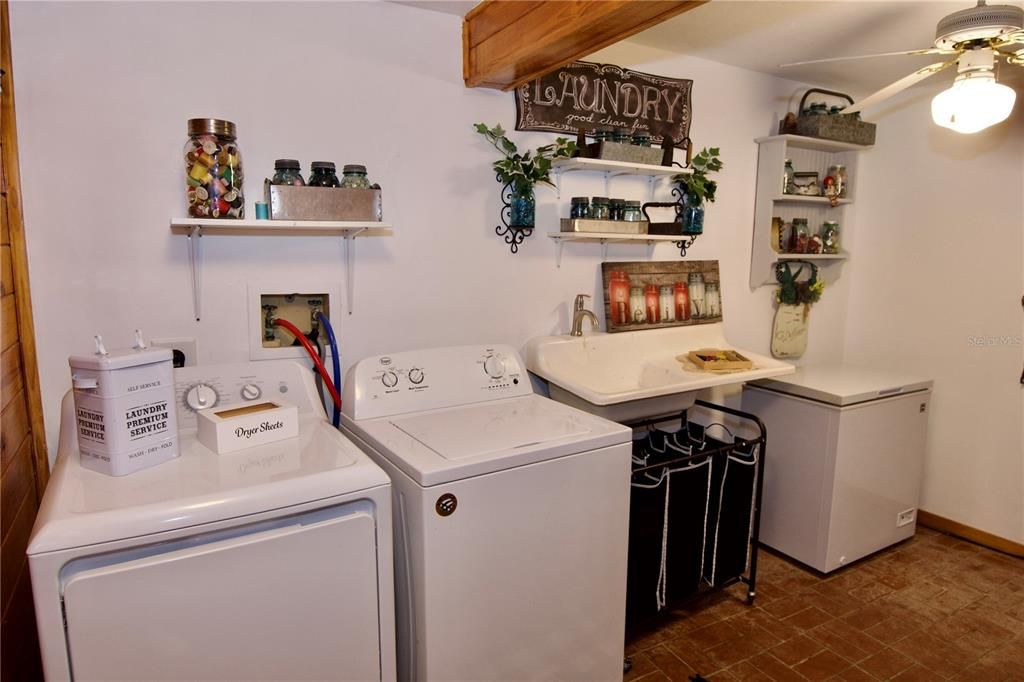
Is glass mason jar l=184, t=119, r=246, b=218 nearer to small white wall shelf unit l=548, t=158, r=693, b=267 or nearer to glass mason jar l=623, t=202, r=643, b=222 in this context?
small white wall shelf unit l=548, t=158, r=693, b=267

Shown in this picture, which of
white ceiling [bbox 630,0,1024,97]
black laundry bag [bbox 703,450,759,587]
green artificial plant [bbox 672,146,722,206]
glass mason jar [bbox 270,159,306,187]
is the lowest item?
black laundry bag [bbox 703,450,759,587]

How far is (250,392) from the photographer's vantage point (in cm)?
174

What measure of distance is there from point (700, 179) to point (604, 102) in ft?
1.65

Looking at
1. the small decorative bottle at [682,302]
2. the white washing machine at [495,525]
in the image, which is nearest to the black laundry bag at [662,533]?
the white washing machine at [495,525]

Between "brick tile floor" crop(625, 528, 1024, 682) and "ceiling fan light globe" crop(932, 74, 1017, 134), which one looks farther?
"brick tile floor" crop(625, 528, 1024, 682)

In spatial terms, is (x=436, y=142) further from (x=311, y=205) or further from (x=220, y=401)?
(x=220, y=401)

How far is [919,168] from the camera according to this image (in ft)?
10.2

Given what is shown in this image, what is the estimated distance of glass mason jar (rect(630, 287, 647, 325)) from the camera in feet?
8.57

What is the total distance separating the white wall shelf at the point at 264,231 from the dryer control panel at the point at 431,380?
293 mm

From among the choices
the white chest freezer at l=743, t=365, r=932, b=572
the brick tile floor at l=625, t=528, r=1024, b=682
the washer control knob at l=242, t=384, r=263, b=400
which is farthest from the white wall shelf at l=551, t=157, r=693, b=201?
the brick tile floor at l=625, t=528, r=1024, b=682

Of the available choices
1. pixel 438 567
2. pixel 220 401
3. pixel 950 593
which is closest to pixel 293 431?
pixel 220 401

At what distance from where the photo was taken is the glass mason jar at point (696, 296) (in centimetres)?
279

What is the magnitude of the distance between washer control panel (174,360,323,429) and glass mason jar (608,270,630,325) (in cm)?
126

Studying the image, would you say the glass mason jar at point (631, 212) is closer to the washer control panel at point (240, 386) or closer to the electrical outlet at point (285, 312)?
the electrical outlet at point (285, 312)
